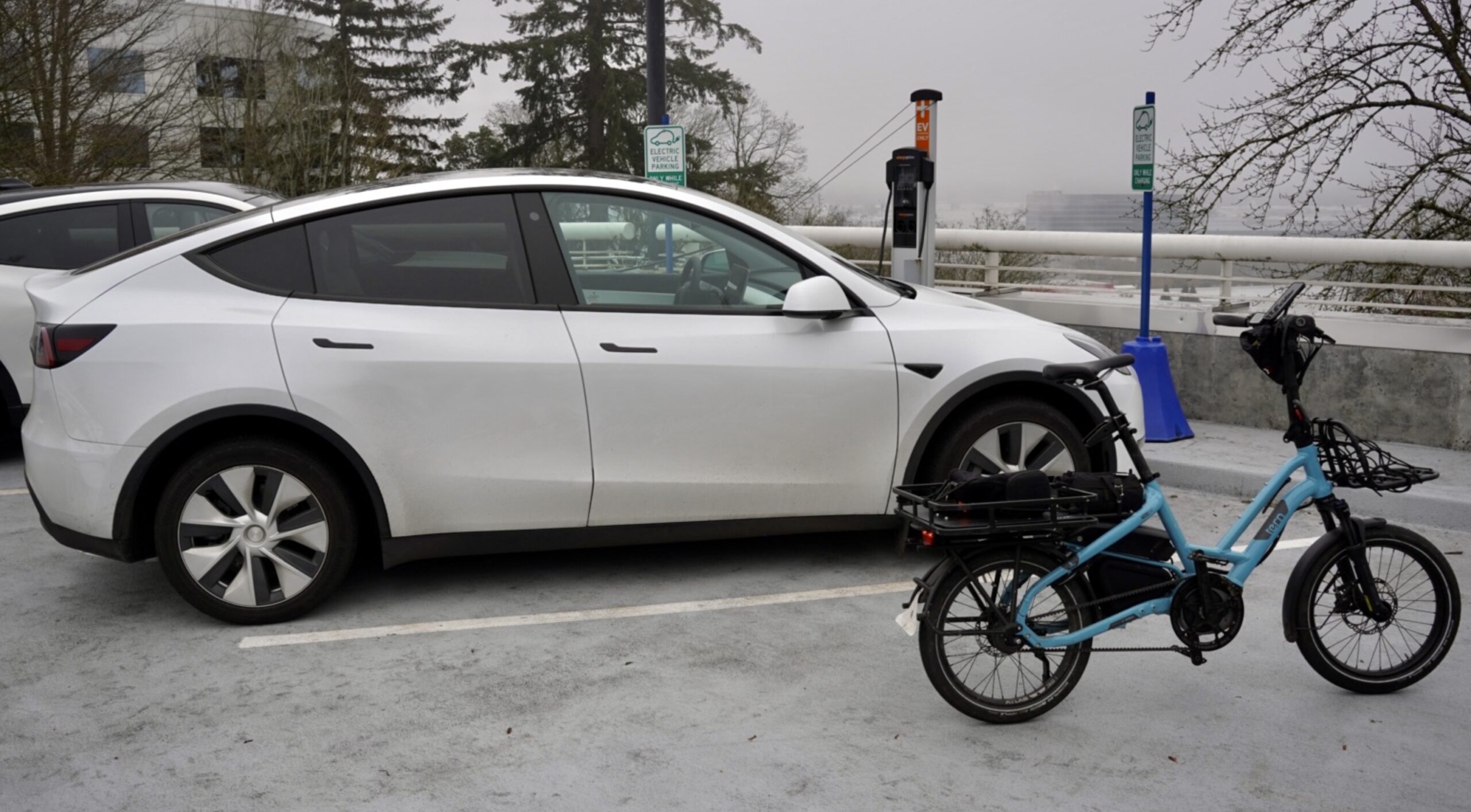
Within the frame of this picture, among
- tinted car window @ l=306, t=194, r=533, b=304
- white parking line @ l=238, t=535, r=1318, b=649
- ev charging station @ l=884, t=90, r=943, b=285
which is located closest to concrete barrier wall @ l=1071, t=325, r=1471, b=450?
ev charging station @ l=884, t=90, r=943, b=285

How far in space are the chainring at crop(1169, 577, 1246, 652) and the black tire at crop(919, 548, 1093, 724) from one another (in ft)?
0.97

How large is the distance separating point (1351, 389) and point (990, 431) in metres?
3.38

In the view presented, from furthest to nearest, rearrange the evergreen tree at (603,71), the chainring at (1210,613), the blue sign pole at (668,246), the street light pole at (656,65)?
1. the evergreen tree at (603,71)
2. the street light pole at (656,65)
3. the blue sign pole at (668,246)
4. the chainring at (1210,613)

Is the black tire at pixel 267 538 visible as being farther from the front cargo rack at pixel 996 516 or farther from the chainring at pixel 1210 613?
the chainring at pixel 1210 613

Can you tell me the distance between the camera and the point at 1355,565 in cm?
404

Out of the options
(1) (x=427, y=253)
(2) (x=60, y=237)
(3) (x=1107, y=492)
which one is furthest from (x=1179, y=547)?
(2) (x=60, y=237)

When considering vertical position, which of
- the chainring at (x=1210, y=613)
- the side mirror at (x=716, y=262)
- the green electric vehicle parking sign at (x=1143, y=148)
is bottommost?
the chainring at (x=1210, y=613)

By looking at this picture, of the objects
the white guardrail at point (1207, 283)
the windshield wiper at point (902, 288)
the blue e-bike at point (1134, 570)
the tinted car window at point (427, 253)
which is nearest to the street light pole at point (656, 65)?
the white guardrail at point (1207, 283)

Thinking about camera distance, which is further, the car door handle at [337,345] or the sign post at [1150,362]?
the sign post at [1150,362]

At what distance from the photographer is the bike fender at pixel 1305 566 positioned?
13.1ft

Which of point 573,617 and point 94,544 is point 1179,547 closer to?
point 573,617

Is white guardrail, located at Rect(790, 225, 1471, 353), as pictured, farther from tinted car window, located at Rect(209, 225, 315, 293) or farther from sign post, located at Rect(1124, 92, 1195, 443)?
tinted car window, located at Rect(209, 225, 315, 293)

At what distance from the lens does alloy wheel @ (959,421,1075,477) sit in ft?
17.7

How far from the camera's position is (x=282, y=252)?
16.2 ft
